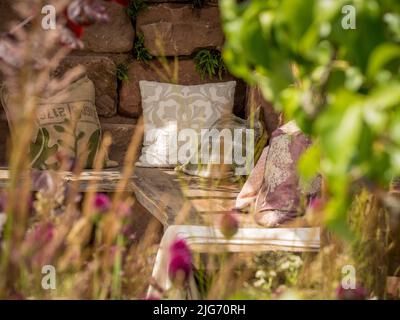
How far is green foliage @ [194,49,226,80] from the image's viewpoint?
596 centimetres

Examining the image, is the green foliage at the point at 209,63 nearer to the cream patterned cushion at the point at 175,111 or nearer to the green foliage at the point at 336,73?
the cream patterned cushion at the point at 175,111

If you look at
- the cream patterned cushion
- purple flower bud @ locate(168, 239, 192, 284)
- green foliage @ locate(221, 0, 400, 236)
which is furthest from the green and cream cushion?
green foliage @ locate(221, 0, 400, 236)

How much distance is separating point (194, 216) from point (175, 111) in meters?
2.31

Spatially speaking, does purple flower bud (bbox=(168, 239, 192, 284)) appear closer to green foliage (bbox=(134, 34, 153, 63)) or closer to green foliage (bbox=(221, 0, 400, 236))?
green foliage (bbox=(221, 0, 400, 236))

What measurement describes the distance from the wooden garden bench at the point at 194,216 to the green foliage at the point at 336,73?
2.50 feet

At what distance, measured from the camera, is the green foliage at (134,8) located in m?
5.91

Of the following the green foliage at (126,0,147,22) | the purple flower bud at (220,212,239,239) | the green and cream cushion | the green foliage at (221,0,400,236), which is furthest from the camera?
the green foliage at (126,0,147,22)

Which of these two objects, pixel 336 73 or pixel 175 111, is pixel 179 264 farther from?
pixel 175 111

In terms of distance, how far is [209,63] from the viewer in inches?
235

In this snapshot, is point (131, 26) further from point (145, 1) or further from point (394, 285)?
point (394, 285)

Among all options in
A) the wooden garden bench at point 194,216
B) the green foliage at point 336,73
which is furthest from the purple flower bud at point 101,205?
the green foliage at point 336,73

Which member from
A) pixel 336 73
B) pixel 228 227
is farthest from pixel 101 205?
pixel 336 73

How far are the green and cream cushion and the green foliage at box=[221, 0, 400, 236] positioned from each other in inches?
159
